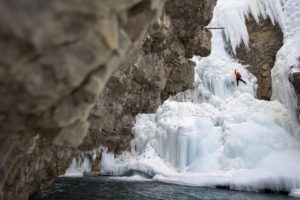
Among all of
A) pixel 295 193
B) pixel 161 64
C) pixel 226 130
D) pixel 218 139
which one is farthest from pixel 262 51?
pixel 161 64

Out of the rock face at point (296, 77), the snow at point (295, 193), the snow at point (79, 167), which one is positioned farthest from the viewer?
the snow at point (79, 167)

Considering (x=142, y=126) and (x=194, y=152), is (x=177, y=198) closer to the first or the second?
(x=194, y=152)

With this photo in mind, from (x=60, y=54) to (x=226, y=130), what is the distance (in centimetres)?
1891

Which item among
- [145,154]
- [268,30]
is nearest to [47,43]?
[145,154]

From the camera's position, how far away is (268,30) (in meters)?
25.4

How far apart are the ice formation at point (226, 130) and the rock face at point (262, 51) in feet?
1.74

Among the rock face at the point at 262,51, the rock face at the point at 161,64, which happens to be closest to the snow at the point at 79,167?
the rock face at the point at 161,64

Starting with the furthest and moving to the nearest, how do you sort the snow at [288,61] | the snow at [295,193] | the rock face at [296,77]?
the snow at [288,61]
the rock face at [296,77]
the snow at [295,193]

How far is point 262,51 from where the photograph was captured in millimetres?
25094

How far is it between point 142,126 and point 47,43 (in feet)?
70.5

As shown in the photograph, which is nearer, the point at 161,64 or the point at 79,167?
the point at 161,64

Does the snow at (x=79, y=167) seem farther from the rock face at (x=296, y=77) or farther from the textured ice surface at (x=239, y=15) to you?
the rock face at (x=296, y=77)

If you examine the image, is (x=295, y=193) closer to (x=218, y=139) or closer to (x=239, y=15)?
(x=218, y=139)

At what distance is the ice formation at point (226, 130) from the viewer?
18562mm
